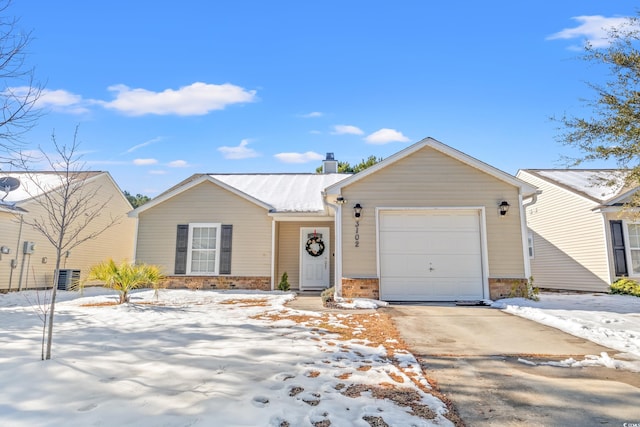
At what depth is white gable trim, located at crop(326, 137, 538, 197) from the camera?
29.5 ft

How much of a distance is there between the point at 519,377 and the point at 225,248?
993cm

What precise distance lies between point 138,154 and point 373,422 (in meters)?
12.1

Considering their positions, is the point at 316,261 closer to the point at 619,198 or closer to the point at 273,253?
the point at 273,253

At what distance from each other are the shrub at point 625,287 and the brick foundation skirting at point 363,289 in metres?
8.23

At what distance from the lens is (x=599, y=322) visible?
19.2 ft

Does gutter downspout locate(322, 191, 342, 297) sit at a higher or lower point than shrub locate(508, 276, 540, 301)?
higher

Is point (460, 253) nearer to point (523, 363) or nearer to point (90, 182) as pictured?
point (523, 363)

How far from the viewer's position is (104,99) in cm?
1012

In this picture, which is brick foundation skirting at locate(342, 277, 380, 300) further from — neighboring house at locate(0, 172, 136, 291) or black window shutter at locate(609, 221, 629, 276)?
black window shutter at locate(609, 221, 629, 276)

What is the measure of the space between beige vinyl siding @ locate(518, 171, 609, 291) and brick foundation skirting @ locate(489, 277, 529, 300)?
5161mm

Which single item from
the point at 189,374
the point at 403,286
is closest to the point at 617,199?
the point at 403,286

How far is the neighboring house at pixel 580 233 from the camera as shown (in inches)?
446

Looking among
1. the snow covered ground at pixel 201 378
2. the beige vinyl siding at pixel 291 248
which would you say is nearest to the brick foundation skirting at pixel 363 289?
the snow covered ground at pixel 201 378

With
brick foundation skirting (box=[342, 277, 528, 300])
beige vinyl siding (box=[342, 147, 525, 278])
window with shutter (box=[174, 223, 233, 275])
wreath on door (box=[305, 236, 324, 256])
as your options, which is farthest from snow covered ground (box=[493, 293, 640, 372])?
window with shutter (box=[174, 223, 233, 275])
